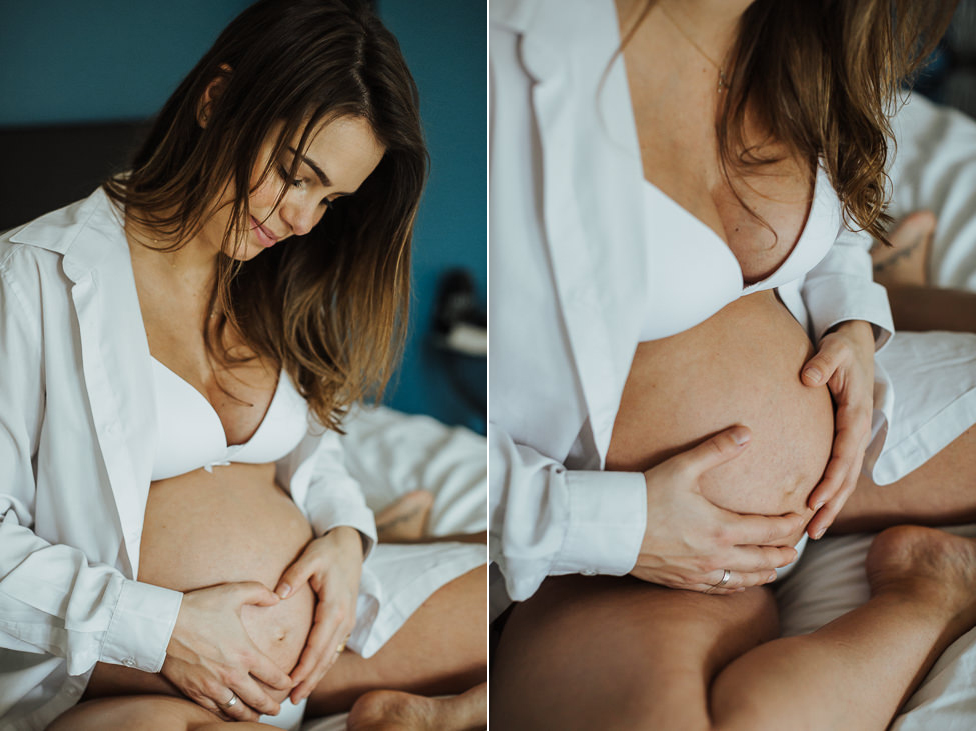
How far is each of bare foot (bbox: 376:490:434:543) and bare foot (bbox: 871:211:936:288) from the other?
1.85 ft

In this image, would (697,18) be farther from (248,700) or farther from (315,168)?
(248,700)

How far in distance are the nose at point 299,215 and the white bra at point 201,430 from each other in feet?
0.50

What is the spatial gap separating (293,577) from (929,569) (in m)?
0.66

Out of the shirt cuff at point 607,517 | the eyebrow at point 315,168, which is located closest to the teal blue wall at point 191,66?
the eyebrow at point 315,168

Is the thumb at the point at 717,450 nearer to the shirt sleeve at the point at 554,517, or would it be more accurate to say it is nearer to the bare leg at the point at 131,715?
the shirt sleeve at the point at 554,517

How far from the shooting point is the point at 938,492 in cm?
82

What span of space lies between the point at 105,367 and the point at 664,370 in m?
0.51

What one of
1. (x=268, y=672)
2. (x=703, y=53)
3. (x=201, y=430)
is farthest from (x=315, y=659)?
(x=703, y=53)

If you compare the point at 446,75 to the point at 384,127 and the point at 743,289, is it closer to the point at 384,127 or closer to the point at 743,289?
the point at 384,127

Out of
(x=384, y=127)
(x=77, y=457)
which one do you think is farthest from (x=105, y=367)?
(x=384, y=127)

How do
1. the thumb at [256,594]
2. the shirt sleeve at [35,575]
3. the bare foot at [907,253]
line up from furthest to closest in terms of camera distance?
the bare foot at [907,253] < the thumb at [256,594] < the shirt sleeve at [35,575]

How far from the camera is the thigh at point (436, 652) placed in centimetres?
81

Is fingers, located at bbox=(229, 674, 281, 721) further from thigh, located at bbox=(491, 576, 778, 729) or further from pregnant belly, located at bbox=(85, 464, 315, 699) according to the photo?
thigh, located at bbox=(491, 576, 778, 729)

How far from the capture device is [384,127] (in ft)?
2.28
